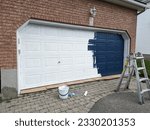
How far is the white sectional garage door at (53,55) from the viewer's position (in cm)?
601

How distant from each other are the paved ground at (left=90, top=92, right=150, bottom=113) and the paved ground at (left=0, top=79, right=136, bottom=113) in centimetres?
22

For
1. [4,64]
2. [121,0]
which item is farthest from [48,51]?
[121,0]

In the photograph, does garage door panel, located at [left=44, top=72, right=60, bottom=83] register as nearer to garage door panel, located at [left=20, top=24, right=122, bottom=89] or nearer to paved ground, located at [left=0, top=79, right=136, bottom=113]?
garage door panel, located at [left=20, top=24, right=122, bottom=89]

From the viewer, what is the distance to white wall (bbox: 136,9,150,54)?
1371cm

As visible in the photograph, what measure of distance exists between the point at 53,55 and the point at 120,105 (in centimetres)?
308

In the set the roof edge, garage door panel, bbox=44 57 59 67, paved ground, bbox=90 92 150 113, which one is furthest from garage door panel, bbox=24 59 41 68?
the roof edge

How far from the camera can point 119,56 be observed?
9.55m

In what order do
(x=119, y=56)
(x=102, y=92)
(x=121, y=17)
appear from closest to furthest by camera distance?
(x=102, y=92), (x=121, y=17), (x=119, y=56)

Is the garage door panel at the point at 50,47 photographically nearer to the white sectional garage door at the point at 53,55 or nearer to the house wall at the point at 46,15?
the white sectional garage door at the point at 53,55

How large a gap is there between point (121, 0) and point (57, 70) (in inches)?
169

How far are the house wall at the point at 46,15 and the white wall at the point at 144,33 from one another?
5.79 m

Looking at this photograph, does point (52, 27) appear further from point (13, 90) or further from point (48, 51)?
point (13, 90)

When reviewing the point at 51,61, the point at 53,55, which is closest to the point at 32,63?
the point at 51,61

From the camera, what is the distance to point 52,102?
521 cm
